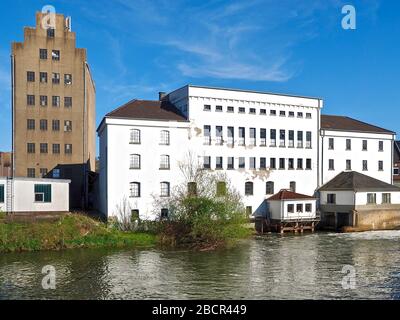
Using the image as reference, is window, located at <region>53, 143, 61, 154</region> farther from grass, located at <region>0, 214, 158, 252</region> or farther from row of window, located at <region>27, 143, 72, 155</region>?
grass, located at <region>0, 214, 158, 252</region>

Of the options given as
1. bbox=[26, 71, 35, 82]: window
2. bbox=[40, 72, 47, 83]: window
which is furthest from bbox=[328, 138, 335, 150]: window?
bbox=[26, 71, 35, 82]: window

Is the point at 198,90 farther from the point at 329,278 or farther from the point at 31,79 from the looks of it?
the point at 329,278

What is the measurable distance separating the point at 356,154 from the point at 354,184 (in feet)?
25.9

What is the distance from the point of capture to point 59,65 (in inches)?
2032

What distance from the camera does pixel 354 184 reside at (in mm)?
47594

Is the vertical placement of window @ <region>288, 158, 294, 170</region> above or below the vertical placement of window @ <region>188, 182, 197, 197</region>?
above

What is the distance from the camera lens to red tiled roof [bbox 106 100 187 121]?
4197 centimetres

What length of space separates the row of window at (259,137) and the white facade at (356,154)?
3.30 metres

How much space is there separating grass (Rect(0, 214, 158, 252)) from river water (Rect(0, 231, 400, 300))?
1.53 meters

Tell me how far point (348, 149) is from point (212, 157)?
19.1m

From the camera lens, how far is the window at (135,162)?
4159 cm

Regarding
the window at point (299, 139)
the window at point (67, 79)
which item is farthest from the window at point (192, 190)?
the window at point (67, 79)

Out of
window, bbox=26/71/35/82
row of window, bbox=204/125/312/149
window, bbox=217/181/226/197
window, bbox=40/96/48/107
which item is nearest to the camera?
window, bbox=217/181/226/197
